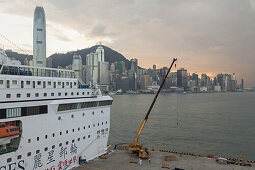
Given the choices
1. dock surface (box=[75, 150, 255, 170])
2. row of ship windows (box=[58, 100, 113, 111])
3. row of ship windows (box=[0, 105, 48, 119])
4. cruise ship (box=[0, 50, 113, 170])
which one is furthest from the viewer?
dock surface (box=[75, 150, 255, 170])

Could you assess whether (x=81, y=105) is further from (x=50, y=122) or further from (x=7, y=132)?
(x=7, y=132)

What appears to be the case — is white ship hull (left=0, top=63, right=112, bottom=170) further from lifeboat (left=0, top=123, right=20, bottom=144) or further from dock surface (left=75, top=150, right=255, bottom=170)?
dock surface (left=75, top=150, right=255, bottom=170)

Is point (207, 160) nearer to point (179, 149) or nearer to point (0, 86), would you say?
point (179, 149)

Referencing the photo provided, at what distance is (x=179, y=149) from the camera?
114 ft

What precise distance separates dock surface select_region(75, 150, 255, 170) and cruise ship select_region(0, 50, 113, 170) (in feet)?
4.84

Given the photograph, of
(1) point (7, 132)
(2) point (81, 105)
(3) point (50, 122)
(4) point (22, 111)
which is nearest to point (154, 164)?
(2) point (81, 105)

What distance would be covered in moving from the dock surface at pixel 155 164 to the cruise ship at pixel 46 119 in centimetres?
148

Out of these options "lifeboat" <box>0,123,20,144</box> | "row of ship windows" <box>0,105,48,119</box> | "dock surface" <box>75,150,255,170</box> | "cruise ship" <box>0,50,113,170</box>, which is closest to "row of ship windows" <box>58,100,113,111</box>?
"cruise ship" <box>0,50,113,170</box>

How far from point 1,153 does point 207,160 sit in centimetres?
1853

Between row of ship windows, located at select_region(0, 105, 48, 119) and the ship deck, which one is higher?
row of ship windows, located at select_region(0, 105, 48, 119)

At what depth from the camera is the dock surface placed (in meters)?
19.3

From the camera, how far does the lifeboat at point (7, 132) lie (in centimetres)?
1292

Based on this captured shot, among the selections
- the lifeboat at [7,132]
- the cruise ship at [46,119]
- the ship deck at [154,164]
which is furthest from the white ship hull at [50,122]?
the ship deck at [154,164]

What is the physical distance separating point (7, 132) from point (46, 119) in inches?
132
